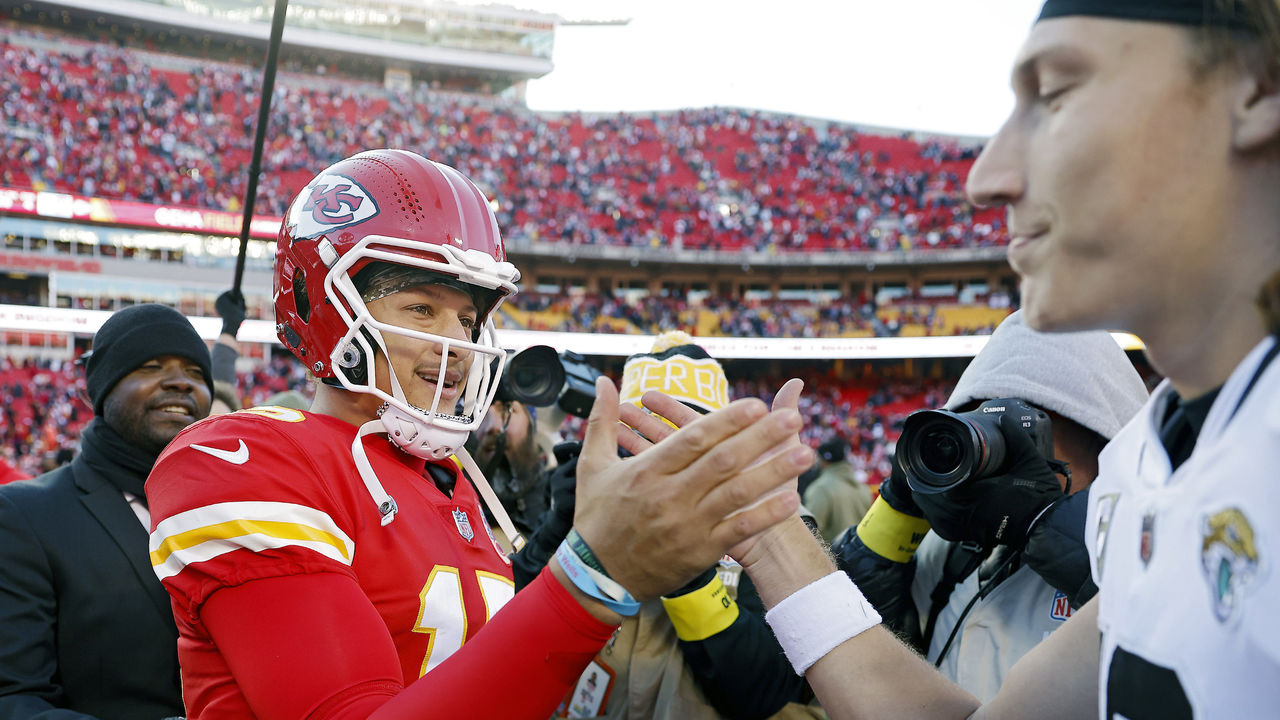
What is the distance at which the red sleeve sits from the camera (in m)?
1.18

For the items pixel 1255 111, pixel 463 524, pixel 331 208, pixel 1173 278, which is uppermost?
pixel 1255 111

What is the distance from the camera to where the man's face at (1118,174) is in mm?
853

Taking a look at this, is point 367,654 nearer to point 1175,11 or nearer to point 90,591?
point 1175,11

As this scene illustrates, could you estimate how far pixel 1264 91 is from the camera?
0.83 metres

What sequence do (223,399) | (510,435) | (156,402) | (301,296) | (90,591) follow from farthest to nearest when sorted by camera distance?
(223,399), (510,435), (156,402), (90,591), (301,296)

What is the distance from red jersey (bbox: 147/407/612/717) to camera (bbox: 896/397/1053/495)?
916mm

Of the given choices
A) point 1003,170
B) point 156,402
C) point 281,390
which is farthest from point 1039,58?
point 281,390

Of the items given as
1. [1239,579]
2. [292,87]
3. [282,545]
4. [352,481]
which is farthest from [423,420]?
[292,87]

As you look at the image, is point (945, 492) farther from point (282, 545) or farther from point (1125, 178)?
point (282, 545)

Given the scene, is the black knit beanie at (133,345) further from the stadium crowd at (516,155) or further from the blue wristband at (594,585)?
the stadium crowd at (516,155)

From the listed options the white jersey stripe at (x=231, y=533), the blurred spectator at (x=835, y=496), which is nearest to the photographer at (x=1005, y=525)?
the white jersey stripe at (x=231, y=533)

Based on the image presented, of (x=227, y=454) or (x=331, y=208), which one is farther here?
(x=331, y=208)

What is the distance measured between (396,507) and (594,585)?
0.64 meters

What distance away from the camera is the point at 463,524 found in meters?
1.86
